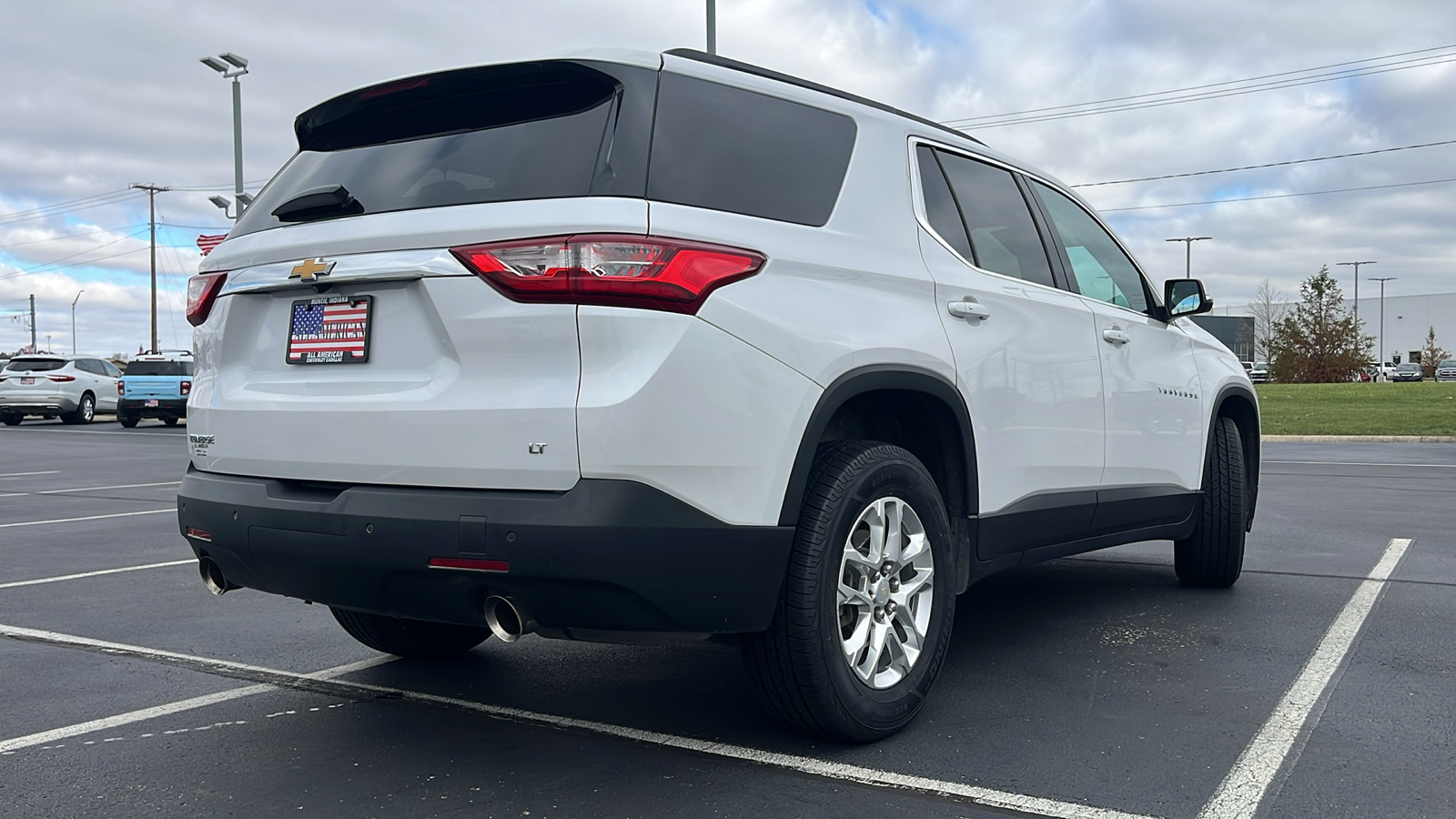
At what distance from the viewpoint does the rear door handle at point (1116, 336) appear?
16.0 feet

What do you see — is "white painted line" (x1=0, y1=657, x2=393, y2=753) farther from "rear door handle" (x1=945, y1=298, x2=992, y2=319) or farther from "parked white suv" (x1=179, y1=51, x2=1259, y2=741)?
"rear door handle" (x1=945, y1=298, x2=992, y2=319)

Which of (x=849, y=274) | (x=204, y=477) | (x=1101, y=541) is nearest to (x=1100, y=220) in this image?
(x=1101, y=541)

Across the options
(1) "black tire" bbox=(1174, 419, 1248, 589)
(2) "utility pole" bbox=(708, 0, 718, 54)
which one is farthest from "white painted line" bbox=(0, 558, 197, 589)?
(2) "utility pole" bbox=(708, 0, 718, 54)

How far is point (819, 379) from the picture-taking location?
3.27 metres

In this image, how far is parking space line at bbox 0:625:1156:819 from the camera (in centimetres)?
300

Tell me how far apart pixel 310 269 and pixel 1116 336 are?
3.17 meters

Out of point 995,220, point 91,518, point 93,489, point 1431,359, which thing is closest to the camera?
point 995,220

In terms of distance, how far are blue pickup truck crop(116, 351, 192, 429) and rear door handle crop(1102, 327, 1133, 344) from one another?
2591cm

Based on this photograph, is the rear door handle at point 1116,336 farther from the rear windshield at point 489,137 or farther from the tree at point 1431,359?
the tree at point 1431,359

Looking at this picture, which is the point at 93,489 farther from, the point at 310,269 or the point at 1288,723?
the point at 1288,723

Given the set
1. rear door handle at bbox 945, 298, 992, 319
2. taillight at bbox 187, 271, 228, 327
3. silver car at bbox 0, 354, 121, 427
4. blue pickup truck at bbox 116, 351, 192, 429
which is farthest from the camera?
silver car at bbox 0, 354, 121, 427

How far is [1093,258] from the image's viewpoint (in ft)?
17.0

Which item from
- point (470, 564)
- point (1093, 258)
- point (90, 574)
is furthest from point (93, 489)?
point (470, 564)

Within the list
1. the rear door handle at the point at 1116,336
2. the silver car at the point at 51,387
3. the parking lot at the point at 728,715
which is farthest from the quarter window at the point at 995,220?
the silver car at the point at 51,387
